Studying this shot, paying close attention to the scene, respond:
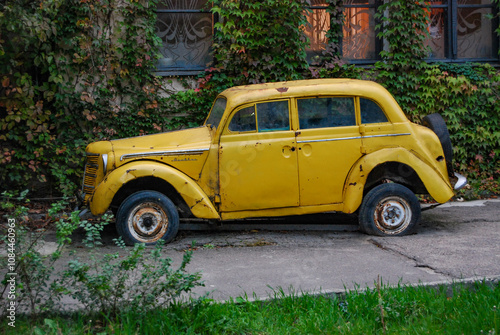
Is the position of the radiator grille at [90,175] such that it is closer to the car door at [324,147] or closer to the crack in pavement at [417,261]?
the car door at [324,147]

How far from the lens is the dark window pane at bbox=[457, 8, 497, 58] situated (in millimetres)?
10469

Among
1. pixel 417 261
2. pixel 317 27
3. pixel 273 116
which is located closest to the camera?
pixel 417 261

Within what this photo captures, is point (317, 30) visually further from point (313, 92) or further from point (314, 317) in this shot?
point (314, 317)

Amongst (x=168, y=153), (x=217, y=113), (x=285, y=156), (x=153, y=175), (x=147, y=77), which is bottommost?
(x=153, y=175)

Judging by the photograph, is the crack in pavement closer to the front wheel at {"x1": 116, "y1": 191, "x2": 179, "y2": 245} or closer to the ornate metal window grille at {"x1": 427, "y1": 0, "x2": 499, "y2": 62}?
the front wheel at {"x1": 116, "y1": 191, "x2": 179, "y2": 245}

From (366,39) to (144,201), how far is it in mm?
6200

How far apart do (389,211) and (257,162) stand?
1.75 meters

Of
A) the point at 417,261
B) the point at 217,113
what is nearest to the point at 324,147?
the point at 217,113

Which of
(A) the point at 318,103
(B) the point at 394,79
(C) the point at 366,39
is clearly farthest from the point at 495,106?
(A) the point at 318,103

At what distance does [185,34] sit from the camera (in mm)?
9750

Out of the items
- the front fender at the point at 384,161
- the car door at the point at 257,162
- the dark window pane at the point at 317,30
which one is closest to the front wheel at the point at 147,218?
the car door at the point at 257,162

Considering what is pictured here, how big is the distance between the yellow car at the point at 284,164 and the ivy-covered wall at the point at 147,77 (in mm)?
2495

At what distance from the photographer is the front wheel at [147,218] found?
20.0 feet

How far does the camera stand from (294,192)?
6.37 metres
